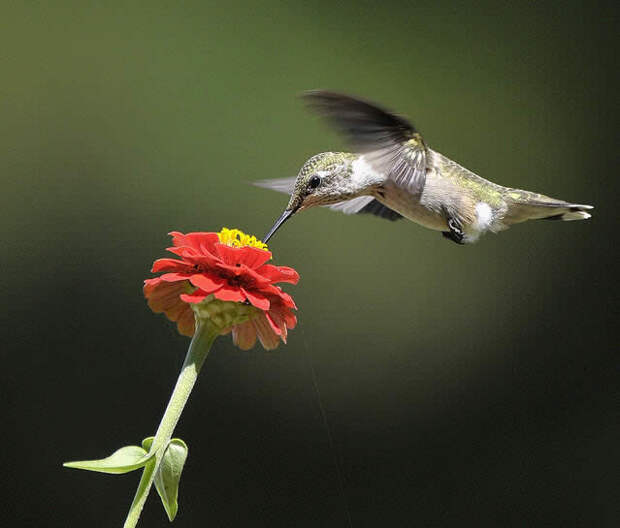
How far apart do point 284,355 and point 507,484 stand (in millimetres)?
760

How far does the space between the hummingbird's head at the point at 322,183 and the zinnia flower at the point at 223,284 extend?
35 centimetres

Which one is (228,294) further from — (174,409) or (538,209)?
(538,209)

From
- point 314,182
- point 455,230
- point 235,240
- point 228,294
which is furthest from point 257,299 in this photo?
point 455,230

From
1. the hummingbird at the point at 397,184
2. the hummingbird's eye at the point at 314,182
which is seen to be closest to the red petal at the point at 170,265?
the hummingbird at the point at 397,184

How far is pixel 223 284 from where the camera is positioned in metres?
0.80

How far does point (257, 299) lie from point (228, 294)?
0.09 ft

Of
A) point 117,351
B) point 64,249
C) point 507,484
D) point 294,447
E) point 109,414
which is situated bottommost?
point 507,484

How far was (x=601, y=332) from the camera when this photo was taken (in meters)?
2.81

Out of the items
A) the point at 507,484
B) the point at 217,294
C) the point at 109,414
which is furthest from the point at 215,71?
the point at 217,294

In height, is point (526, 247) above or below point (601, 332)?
above

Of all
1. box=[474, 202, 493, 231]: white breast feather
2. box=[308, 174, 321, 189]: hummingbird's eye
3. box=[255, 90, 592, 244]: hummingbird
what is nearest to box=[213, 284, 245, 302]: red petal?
box=[255, 90, 592, 244]: hummingbird

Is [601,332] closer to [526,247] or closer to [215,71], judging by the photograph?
[526,247]

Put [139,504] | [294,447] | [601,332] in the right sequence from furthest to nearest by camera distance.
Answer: [601,332] → [294,447] → [139,504]

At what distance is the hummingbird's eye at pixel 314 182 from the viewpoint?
1231mm
